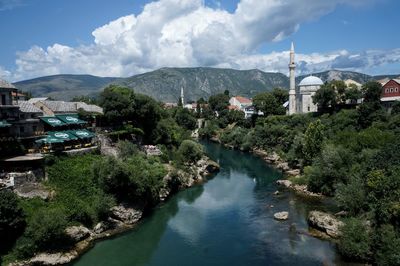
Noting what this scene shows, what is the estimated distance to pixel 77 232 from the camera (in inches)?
1153

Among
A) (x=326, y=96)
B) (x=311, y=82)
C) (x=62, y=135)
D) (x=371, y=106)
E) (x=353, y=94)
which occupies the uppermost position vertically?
(x=311, y=82)

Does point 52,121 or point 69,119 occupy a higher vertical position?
point 69,119

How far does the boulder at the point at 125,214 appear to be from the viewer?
33938mm

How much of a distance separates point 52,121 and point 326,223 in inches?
1225

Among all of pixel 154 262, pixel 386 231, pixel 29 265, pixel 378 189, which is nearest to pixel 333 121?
pixel 378 189

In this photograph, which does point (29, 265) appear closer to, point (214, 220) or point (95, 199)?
point (95, 199)

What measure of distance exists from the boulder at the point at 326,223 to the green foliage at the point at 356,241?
292 cm

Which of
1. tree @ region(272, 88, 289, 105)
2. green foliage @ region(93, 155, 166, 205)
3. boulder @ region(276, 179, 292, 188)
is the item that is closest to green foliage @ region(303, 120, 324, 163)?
boulder @ region(276, 179, 292, 188)

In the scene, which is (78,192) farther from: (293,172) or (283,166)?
(283,166)

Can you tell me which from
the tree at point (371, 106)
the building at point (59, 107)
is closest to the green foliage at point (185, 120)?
the building at point (59, 107)

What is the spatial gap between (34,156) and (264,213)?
23.1 metres

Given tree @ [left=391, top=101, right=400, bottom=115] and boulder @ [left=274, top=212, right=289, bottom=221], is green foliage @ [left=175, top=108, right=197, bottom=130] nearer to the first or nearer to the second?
tree @ [left=391, top=101, right=400, bottom=115]

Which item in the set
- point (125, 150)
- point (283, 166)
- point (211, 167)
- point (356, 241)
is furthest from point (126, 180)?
point (283, 166)

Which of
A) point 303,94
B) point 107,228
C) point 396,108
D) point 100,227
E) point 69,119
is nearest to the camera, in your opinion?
point 100,227
